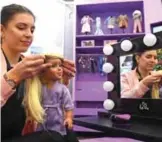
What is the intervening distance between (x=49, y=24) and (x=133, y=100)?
215 centimetres

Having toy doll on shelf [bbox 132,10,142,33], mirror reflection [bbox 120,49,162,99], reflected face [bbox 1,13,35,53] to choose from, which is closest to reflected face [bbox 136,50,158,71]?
mirror reflection [bbox 120,49,162,99]

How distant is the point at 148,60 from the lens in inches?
31.0

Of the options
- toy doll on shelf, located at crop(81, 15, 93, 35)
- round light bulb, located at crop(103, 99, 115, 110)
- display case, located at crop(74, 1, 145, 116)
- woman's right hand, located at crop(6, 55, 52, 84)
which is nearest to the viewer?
woman's right hand, located at crop(6, 55, 52, 84)

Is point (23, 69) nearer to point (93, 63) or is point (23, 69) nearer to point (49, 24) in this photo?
point (93, 63)

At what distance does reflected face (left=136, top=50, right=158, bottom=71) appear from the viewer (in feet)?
2.52

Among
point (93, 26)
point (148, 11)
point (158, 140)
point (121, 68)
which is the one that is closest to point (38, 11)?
point (93, 26)

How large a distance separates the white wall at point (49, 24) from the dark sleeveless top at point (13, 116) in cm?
204

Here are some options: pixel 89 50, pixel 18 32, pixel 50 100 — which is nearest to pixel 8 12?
pixel 18 32

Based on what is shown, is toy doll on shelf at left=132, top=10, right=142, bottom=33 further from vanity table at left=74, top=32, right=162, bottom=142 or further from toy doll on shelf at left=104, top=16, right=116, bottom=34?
vanity table at left=74, top=32, right=162, bottom=142

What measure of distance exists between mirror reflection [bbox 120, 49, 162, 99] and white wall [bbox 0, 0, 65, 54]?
1.75m

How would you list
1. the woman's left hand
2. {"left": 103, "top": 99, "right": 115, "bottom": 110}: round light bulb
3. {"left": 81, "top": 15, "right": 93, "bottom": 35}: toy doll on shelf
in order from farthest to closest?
1. {"left": 81, "top": 15, "right": 93, "bottom": 35}: toy doll on shelf
2. {"left": 103, "top": 99, "right": 115, "bottom": 110}: round light bulb
3. the woman's left hand

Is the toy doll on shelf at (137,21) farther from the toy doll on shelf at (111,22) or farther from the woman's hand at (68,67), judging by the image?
the woman's hand at (68,67)

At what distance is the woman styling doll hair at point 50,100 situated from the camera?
529 millimetres

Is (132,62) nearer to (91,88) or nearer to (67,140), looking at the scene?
(67,140)
